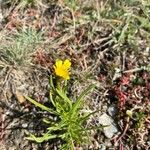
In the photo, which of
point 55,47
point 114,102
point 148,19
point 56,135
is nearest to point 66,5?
point 55,47

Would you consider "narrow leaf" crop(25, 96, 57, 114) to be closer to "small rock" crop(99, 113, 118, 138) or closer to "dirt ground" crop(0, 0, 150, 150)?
"dirt ground" crop(0, 0, 150, 150)

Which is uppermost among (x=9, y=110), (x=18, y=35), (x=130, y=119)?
(x=18, y=35)

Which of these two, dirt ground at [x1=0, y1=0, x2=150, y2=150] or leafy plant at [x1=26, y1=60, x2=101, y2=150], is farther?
dirt ground at [x1=0, y1=0, x2=150, y2=150]

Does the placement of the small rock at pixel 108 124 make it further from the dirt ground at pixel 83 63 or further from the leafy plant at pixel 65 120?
the leafy plant at pixel 65 120

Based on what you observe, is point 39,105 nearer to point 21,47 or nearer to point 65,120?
point 65,120

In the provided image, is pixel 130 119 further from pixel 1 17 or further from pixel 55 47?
pixel 1 17

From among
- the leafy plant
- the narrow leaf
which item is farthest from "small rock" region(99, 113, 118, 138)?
the narrow leaf

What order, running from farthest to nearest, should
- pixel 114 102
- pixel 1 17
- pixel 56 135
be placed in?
pixel 1 17
pixel 114 102
pixel 56 135
